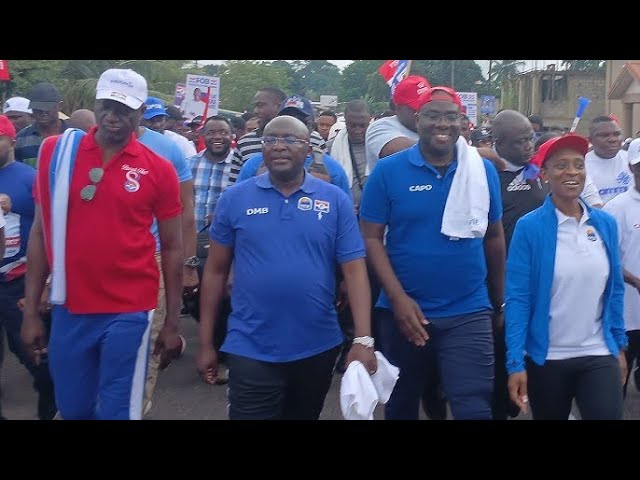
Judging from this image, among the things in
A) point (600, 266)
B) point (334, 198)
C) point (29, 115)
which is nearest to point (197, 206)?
point (29, 115)

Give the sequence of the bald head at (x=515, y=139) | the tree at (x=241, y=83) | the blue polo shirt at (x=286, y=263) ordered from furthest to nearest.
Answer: the tree at (x=241, y=83), the bald head at (x=515, y=139), the blue polo shirt at (x=286, y=263)

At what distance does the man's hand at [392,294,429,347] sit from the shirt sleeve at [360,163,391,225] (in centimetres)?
45

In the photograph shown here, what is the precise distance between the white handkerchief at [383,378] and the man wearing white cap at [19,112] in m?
5.26

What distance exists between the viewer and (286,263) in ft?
Result: 14.6

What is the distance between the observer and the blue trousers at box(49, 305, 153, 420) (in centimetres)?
457

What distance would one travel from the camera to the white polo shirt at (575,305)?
452 centimetres

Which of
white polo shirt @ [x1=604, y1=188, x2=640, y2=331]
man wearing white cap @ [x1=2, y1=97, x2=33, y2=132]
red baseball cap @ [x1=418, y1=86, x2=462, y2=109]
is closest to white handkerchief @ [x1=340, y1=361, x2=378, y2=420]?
red baseball cap @ [x1=418, y1=86, x2=462, y2=109]

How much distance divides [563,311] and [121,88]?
2.36m

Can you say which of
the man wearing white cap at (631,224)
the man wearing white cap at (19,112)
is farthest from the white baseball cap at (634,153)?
the man wearing white cap at (19,112)

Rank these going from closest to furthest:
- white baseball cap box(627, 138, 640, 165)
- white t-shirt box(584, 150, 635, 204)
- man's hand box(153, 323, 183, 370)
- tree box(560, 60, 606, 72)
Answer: man's hand box(153, 323, 183, 370) < white baseball cap box(627, 138, 640, 165) < white t-shirt box(584, 150, 635, 204) < tree box(560, 60, 606, 72)

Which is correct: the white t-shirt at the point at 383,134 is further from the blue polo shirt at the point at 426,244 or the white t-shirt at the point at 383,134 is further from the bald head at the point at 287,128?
the bald head at the point at 287,128

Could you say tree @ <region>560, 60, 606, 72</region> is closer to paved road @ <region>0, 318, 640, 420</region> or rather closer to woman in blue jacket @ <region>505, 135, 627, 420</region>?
paved road @ <region>0, 318, 640, 420</region>

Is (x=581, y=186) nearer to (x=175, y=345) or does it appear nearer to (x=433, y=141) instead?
(x=433, y=141)

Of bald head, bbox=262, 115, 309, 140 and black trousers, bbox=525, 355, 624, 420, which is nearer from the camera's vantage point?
black trousers, bbox=525, 355, 624, 420
